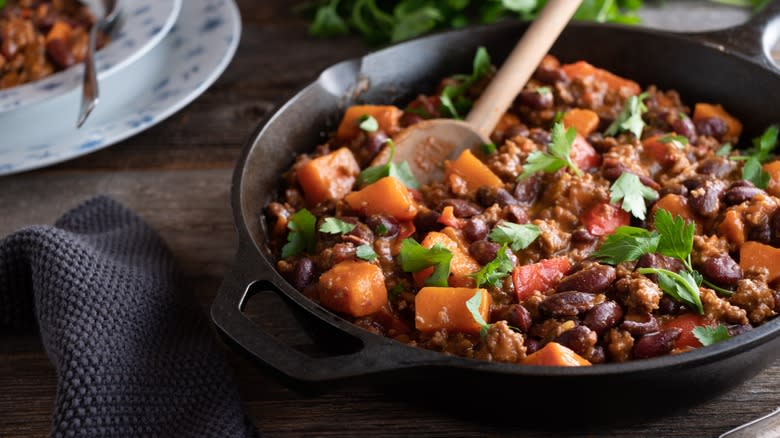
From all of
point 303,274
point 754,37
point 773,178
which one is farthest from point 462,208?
point 754,37

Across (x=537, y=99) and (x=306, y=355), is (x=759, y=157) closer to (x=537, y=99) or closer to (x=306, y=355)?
(x=537, y=99)

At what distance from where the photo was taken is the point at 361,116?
13.0 ft

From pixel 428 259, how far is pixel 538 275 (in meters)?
0.39

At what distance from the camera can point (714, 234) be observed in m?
3.26

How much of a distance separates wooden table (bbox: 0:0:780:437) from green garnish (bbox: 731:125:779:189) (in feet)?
2.45

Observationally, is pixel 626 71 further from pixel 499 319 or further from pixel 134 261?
pixel 134 261

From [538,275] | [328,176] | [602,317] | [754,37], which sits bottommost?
[328,176]

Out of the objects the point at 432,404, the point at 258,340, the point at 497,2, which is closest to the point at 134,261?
the point at 258,340

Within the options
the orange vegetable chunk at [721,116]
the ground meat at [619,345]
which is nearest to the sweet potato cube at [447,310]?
the ground meat at [619,345]

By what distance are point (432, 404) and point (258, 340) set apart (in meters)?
0.62

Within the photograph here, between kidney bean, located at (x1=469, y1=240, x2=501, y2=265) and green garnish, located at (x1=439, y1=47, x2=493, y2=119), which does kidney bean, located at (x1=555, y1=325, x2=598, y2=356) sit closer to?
kidney bean, located at (x1=469, y1=240, x2=501, y2=265)

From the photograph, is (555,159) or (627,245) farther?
(555,159)

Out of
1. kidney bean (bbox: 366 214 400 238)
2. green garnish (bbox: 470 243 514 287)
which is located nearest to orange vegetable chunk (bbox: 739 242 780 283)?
green garnish (bbox: 470 243 514 287)

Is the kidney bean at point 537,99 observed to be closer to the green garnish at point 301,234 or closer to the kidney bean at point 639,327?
the green garnish at point 301,234
